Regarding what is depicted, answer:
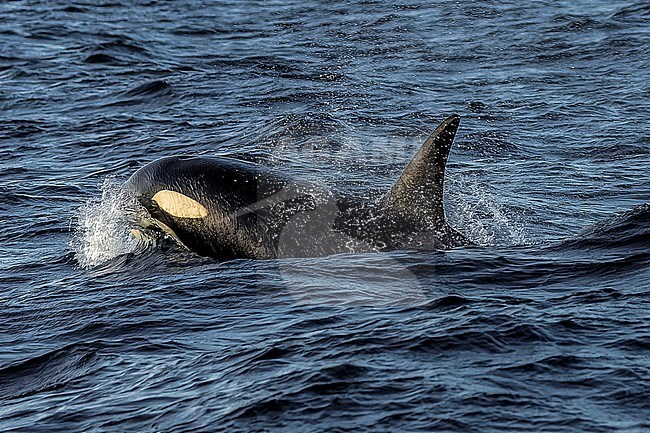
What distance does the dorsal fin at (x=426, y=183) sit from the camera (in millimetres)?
11648

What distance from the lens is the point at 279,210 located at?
12453mm

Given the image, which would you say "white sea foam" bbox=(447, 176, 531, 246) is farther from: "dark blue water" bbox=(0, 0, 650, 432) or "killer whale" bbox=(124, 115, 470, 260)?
"killer whale" bbox=(124, 115, 470, 260)

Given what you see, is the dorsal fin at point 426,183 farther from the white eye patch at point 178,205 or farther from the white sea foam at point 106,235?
the white sea foam at point 106,235

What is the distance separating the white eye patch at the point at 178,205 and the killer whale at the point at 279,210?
0.4 inches

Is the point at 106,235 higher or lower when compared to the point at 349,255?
lower

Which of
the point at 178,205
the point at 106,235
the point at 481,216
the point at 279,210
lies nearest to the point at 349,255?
the point at 279,210

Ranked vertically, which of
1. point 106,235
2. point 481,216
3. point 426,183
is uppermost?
point 426,183

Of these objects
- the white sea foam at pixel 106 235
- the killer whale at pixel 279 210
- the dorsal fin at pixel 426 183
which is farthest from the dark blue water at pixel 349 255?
the dorsal fin at pixel 426 183

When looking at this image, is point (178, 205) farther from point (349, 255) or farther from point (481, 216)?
point (481, 216)

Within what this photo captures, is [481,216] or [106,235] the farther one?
[481,216]

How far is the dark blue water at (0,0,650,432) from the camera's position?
8.88 m

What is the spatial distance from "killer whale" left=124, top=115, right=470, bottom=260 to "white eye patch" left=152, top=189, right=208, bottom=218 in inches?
0.4

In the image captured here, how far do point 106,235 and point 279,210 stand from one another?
9.29ft

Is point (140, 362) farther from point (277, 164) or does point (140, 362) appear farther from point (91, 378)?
point (277, 164)
